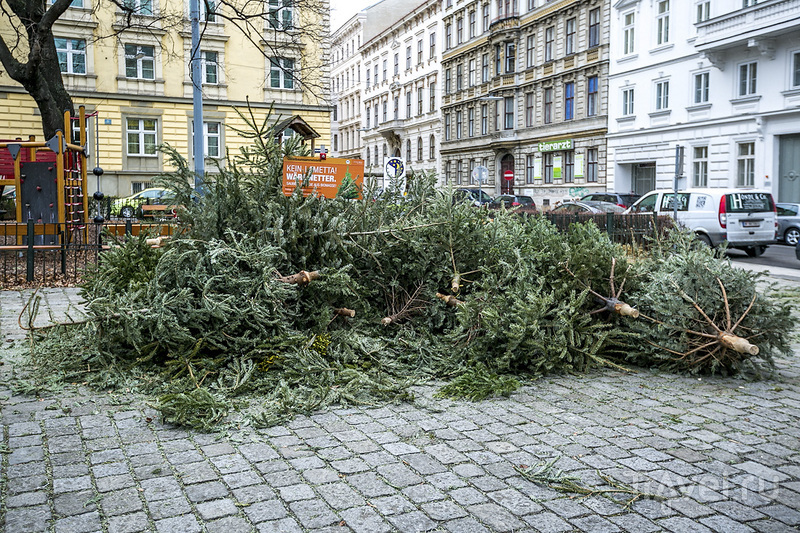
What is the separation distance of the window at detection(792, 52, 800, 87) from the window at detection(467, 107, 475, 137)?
2959cm

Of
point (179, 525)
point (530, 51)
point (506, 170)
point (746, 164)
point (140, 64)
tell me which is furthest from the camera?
point (506, 170)

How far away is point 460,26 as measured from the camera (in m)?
59.2

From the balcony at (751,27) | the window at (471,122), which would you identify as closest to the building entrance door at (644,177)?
the balcony at (751,27)

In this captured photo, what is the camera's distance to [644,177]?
3884 cm

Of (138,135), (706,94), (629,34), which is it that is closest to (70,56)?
(138,135)

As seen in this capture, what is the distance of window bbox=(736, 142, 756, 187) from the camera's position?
31.6 m

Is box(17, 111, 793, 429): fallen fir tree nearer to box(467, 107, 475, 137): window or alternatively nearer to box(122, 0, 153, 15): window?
box(122, 0, 153, 15): window

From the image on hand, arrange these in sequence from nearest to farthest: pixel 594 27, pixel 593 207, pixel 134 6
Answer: pixel 134 6 < pixel 593 207 < pixel 594 27

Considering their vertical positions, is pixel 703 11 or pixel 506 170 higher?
pixel 703 11

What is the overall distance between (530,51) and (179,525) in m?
49.1

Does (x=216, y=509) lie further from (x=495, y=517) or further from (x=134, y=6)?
(x=134, y=6)

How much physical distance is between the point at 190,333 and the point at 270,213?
1253 millimetres

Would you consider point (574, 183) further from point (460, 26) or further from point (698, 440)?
point (698, 440)

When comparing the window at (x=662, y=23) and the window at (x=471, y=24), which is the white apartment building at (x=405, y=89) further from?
the window at (x=662, y=23)
